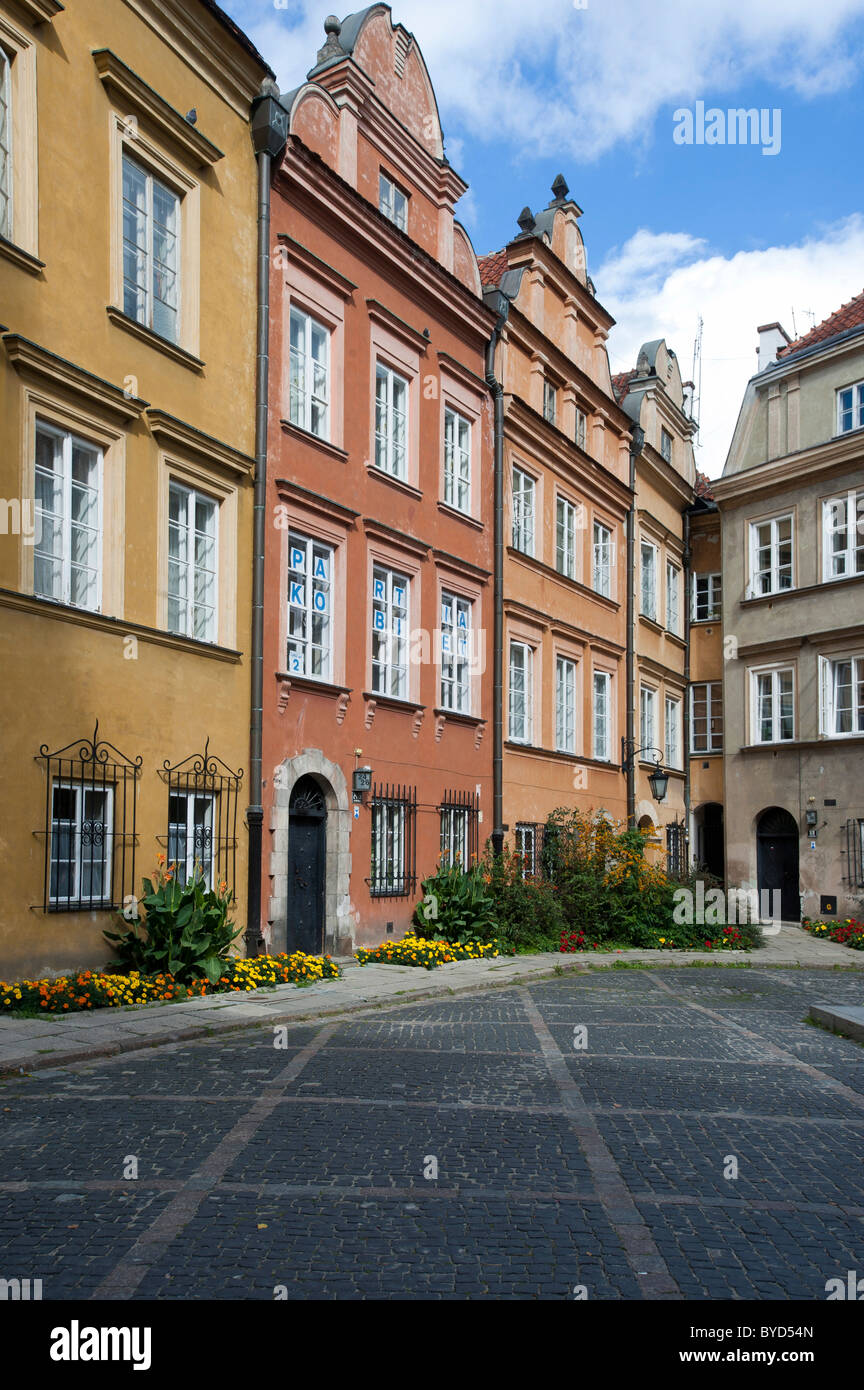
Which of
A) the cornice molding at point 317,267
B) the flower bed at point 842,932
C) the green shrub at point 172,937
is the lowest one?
the flower bed at point 842,932

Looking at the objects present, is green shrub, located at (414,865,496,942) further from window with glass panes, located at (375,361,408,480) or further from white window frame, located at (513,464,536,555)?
white window frame, located at (513,464,536,555)

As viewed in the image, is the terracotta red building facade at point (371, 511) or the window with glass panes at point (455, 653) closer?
the terracotta red building facade at point (371, 511)

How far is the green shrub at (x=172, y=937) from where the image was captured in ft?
42.0

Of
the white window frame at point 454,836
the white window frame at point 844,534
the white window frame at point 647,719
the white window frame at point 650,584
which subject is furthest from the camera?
the white window frame at point 650,584

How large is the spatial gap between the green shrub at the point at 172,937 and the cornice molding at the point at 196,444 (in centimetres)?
516

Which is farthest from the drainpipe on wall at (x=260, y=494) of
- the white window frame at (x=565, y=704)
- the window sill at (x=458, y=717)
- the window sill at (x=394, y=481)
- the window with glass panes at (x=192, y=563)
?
the white window frame at (x=565, y=704)

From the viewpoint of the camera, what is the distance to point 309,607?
55.6ft

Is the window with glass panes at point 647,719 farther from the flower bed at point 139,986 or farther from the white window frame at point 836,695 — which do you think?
the flower bed at point 139,986

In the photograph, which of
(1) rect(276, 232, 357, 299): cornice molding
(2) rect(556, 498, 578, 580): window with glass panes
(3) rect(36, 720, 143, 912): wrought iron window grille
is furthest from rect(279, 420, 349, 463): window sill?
(2) rect(556, 498, 578, 580): window with glass panes

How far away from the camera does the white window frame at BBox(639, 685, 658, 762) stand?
2900 cm

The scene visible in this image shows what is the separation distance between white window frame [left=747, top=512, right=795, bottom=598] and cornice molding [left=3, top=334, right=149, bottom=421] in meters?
18.8
